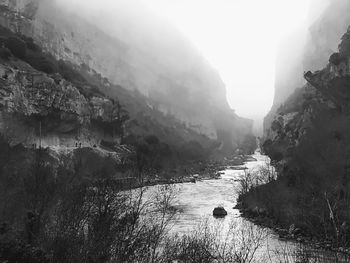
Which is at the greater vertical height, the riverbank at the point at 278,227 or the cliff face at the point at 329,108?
the cliff face at the point at 329,108

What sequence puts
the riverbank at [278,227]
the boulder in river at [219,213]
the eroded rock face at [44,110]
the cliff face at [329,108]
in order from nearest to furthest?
the riverbank at [278,227]
the boulder in river at [219,213]
the cliff face at [329,108]
the eroded rock face at [44,110]

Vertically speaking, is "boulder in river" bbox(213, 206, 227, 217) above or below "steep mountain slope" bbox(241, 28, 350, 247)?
below

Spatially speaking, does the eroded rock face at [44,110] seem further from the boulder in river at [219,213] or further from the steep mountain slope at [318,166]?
the steep mountain slope at [318,166]

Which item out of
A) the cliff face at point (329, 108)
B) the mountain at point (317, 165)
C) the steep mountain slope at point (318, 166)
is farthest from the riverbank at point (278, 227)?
the cliff face at point (329, 108)

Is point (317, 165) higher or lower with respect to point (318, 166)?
higher

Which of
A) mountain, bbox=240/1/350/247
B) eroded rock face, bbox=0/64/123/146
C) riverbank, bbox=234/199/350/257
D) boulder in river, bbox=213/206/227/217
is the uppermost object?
eroded rock face, bbox=0/64/123/146

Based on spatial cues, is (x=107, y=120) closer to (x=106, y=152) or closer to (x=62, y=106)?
(x=106, y=152)

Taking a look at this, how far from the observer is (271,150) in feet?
297

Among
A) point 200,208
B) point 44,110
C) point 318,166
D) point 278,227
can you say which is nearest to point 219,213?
point 200,208

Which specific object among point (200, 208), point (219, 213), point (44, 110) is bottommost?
point (219, 213)

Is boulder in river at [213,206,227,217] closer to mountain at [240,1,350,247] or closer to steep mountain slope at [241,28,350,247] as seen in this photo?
mountain at [240,1,350,247]

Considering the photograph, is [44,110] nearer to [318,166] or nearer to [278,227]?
[318,166]

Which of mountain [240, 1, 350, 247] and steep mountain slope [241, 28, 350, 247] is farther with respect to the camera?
mountain [240, 1, 350, 247]

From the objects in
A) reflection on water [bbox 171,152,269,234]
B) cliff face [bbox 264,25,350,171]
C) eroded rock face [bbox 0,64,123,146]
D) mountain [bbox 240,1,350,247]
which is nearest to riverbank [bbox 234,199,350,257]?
mountain [bbox 240,1,350,247]
